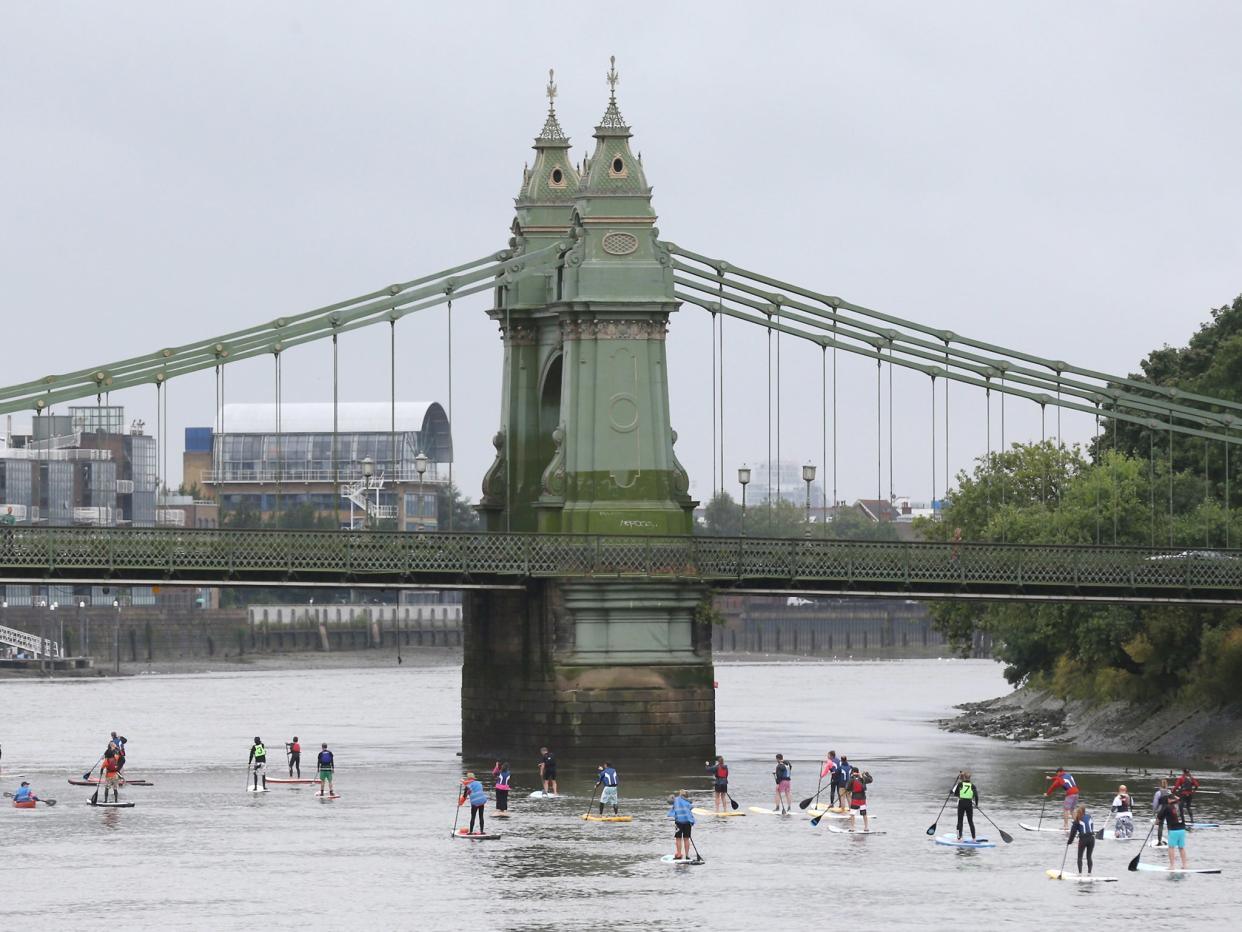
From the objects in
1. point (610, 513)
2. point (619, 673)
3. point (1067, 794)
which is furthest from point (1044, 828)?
point (610, 513)

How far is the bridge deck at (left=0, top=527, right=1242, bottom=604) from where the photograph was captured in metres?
87.6

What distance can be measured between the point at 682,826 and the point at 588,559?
26.6 m

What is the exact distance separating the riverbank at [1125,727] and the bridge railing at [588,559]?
6642 mm

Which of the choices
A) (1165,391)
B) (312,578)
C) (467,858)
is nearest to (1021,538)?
(1165,391)

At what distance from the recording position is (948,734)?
12406 cm

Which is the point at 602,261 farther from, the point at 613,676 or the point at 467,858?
the point at 467,858

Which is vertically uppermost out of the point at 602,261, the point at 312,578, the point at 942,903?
the point at 602,261

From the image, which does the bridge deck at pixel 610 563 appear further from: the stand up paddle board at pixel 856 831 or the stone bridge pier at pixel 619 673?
the stand up paddle board at pixel 856 831

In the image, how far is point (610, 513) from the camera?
93.1 meters

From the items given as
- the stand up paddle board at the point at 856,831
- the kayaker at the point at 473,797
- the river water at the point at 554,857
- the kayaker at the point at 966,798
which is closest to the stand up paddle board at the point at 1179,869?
the river water at the point at 554,857

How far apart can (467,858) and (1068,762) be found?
121 ft

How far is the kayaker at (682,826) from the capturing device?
215ft

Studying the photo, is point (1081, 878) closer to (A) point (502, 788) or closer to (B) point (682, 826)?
(B) point (682, 826)

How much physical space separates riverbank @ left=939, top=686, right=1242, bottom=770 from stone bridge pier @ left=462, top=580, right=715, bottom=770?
54.5ft
